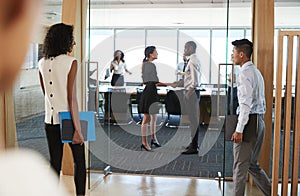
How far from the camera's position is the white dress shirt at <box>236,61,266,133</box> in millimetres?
3578

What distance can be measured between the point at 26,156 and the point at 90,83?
4.78 metres

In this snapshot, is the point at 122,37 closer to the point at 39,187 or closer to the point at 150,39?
the point at 150,39

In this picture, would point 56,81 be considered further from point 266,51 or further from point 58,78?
Answer: point 266,51

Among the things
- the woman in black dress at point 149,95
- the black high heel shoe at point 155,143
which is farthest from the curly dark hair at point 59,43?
the black high heel shoe at point 155,143

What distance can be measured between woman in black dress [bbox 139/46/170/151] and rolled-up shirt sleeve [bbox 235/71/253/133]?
3004 millimetres

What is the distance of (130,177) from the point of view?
519 cm

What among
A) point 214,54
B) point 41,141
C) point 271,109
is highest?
point 214,54

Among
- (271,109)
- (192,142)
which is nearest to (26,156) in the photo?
(271,109)

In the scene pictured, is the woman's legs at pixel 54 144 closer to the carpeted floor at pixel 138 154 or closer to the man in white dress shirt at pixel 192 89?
the carpeted floor at pixel 138 154

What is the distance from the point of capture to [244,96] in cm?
358

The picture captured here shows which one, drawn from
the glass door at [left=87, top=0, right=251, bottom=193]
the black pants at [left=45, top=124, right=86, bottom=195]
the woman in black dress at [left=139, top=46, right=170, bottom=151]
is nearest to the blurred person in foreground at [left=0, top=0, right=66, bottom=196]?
the black pants at [left=45, top=124, right=86, bottom=195]

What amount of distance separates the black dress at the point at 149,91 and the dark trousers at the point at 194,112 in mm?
504

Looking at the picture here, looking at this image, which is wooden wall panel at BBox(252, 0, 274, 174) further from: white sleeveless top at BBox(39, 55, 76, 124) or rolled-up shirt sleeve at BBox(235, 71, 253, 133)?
white sleeveless top at BBox(39, 55, 76, 124)

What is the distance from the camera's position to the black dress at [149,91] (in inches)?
262
